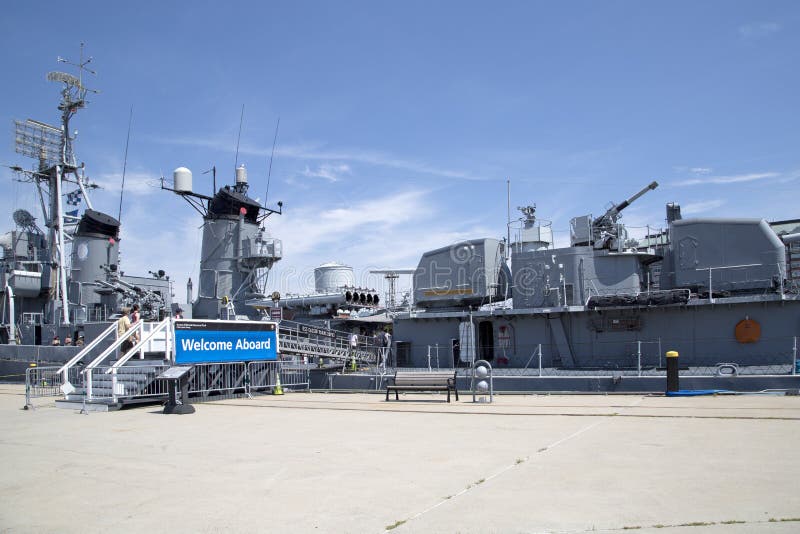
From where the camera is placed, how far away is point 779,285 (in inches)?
661

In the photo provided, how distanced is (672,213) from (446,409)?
1331cm

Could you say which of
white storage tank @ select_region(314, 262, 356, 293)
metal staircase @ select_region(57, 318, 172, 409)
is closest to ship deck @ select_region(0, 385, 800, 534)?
metal staircase @ select_region(57, 318, 172, 409)

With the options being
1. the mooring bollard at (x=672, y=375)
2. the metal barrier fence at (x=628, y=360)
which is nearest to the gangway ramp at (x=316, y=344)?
the metal barrier fence at (x=628, y=360)

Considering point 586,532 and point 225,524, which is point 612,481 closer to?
point 586,532

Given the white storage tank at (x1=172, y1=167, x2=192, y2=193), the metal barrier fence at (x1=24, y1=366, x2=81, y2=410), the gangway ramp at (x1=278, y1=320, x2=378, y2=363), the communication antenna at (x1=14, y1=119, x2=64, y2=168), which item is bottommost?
the metal barrier fence at (x1=24, y1=366, x2=81, y2=410)

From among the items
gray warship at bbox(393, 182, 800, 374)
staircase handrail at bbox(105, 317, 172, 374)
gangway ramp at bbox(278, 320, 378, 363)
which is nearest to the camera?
staircase handrail at bbox(105, 317, 172, 374)

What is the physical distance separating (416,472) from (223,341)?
10650 millimetres

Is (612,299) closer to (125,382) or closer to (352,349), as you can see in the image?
(352,349)

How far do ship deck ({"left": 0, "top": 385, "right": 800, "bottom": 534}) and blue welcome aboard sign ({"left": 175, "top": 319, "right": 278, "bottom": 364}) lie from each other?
3605 mm

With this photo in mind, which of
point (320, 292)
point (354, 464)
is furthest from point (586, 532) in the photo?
point (320, 292)

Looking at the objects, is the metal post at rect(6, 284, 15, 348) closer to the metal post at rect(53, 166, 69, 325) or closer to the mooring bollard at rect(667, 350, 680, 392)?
the metal post at rect(53, 166, 69, 325)

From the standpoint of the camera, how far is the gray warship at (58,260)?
32.0 metres

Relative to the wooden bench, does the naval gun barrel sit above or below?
above

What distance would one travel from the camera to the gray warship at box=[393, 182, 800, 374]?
1706 centimetres
